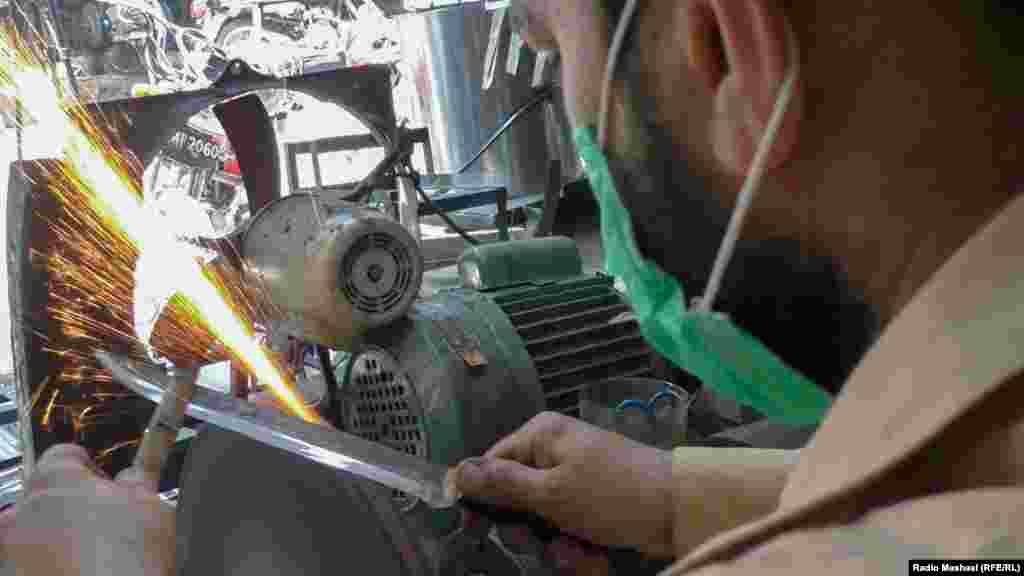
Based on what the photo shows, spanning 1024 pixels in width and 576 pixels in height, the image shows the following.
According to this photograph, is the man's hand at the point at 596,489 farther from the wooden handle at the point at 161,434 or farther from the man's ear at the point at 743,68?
the man's ear at the point at 743,68

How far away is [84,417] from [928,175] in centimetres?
163

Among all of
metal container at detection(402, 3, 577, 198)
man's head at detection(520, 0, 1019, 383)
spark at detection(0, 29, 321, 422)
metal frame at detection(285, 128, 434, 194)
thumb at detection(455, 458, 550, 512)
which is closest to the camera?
man's head at detection(520, 0, 1019, 383)

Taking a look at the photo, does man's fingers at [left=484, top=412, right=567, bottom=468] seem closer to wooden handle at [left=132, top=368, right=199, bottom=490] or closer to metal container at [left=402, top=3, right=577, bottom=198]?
wooden handle at [left=132, top=368, right=199, bottom=490]

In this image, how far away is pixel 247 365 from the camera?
2.05 m

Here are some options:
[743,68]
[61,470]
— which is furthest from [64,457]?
[743,68]

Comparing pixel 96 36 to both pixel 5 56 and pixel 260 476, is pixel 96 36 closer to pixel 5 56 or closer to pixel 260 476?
pixel 5 56

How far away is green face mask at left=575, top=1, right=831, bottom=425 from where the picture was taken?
2.81ft

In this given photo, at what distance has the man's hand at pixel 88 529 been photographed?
1.12 m

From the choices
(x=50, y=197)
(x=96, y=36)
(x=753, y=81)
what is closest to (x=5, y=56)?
(x=50, y=197)

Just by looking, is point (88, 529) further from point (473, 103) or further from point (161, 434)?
→ point (473, 103)

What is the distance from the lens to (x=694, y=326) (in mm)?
878

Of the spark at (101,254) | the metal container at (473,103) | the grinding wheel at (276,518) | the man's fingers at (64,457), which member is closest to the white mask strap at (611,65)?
the grinding wheel at (276,518)

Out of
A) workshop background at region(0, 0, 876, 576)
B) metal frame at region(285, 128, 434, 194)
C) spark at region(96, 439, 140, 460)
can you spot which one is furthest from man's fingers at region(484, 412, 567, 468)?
metal frame at region(285, 128, 434, 194)

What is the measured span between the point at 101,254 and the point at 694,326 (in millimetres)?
1280
